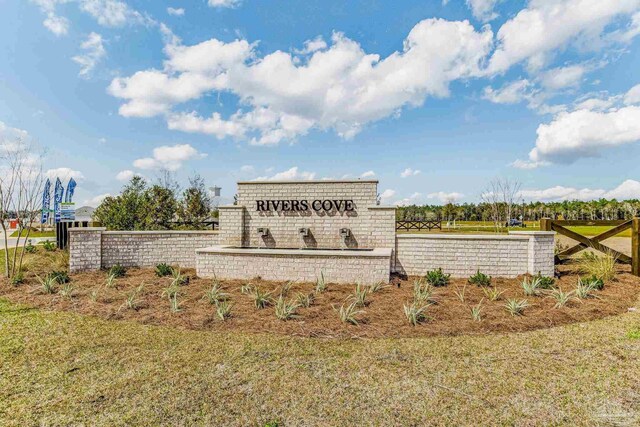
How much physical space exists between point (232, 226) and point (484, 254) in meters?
8.41

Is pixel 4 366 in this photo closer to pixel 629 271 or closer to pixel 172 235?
pixel 172 235

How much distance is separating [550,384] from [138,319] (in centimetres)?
652

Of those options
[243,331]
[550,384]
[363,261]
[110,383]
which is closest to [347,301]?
[363,261]

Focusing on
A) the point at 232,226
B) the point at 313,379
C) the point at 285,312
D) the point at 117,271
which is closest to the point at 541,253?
the point at 285,312

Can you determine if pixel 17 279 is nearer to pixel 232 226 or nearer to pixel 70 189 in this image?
pixel 232 226

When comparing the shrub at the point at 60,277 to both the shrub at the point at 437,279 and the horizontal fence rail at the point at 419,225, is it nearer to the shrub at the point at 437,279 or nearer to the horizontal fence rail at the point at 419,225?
the shrub at the point at 437,279

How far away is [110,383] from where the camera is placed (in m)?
3.95

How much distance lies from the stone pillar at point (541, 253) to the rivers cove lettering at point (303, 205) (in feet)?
18.1

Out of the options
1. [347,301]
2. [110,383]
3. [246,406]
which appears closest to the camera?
[246,406]

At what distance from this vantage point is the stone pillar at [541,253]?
9.96m

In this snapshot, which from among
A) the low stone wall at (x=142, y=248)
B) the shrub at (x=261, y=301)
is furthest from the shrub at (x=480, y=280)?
the low stone wall at (x=142, y=248)

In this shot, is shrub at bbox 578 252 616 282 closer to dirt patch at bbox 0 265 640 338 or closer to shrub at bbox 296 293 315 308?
dirt patch at bbox 0 265 640 338

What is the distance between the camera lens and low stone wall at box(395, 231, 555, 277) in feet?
32.9

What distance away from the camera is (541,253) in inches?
394
